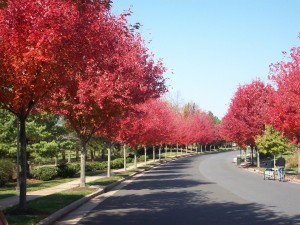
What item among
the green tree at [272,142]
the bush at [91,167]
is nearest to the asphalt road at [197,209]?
the green tree at [272,142]

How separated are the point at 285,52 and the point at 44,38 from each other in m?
20.0

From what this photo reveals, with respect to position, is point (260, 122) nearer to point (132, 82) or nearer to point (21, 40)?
point (132, 82)

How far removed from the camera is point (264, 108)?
127 feet

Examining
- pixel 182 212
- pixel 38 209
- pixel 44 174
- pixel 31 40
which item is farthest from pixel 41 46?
pixel 44 174

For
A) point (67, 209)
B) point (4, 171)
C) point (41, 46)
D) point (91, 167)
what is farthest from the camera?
point (91, 167)

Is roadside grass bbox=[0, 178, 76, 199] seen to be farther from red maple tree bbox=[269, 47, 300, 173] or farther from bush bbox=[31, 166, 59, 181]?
red maple tree bbox=[269, 47, 300, 173]

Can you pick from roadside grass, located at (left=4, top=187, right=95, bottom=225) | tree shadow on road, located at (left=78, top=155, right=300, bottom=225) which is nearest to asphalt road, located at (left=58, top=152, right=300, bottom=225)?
tree shadow on road, located at (left=78, top=155, right=300, bottom=225)

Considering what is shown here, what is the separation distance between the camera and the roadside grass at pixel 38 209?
35.3 feet

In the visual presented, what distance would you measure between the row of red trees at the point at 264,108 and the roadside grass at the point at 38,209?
14515 mm

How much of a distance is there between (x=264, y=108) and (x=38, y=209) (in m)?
29.4

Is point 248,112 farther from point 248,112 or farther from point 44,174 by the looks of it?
point 44,174

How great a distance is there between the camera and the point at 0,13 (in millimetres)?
10430

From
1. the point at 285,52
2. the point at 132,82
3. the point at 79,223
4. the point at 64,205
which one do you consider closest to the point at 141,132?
the point at 285,52

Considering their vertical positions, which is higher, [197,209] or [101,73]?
[101,73]
